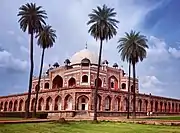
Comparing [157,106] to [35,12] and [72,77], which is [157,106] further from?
[35,12]

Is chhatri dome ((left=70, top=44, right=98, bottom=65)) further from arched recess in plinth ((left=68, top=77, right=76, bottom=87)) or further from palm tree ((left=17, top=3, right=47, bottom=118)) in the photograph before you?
palm tree ((left=17, top=3, right=47, bottom=118))

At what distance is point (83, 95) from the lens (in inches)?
2557

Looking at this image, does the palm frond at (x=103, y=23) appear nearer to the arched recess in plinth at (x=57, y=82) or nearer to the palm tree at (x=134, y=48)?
the palm tree at (x=134, y=48)

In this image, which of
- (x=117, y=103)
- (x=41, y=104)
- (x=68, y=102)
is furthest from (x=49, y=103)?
(x=117, y=103)

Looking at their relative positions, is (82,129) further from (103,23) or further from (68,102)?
(68,102)

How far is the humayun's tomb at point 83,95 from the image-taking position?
64750 millimetres

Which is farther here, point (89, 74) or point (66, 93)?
point (89, 74)

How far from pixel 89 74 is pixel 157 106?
2727 cm

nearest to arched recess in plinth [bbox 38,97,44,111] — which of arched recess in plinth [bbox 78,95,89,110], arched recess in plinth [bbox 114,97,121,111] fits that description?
arched recess in plinth [bbox 78,95,89,110]

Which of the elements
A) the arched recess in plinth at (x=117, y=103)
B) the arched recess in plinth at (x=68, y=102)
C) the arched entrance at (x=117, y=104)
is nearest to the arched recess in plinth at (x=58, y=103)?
the arched recess in plinth at (x=68, y=102)

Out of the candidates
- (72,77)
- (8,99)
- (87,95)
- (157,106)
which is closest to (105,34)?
(87,95)

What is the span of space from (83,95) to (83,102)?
1843mm

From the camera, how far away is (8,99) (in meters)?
93.4

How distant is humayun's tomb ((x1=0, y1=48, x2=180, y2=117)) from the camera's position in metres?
64.8
